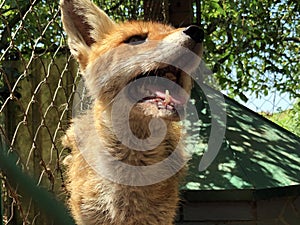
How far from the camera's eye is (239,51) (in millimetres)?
4688

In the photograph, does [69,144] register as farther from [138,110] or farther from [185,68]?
[185,68]

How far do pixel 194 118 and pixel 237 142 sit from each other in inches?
16.6

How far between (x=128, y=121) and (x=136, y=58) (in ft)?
0.77

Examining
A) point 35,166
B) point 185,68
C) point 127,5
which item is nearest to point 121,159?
point 185,68

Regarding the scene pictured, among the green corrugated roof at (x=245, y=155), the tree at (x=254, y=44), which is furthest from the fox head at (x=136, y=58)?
the tree at (x=254, y=44)

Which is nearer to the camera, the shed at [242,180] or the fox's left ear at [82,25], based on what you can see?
the fox's left ear at [82,25]

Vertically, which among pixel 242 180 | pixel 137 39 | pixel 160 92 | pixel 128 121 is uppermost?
pixel 137 39

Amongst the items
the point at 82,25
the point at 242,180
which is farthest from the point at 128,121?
the point at 242,180

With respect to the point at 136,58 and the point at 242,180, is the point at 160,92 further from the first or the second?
the point at 242,180

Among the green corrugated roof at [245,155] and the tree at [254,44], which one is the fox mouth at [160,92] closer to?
the green corrugated roof at [245,155]

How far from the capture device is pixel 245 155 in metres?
3.34

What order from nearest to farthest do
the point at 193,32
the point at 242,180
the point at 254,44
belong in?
1. the point at 193,32
2. the point at 242,180
3. the point at 254,44

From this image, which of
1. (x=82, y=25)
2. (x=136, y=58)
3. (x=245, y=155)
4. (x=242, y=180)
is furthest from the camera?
(x=245, y=155)

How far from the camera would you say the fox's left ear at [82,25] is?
75.8 inches
